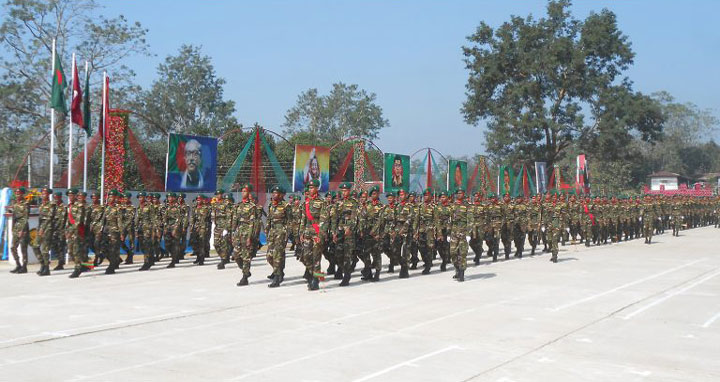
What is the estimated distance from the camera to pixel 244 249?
41.0ft

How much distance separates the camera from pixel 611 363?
691cm

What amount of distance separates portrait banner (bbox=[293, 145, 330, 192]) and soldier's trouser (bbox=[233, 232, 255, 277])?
1061cm

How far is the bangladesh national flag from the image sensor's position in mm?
19598

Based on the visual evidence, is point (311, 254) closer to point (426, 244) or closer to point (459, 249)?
point (459, 249)

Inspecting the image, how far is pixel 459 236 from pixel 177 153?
9.76 m

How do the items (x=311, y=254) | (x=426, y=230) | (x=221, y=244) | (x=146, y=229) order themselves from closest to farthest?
(x=311, y=254)
(x=426, y=230)
(x=146, y=229)
(x=221, y=244)

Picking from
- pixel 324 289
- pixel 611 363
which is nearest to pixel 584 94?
pixel 324 289

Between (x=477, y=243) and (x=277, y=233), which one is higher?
(x=277, y=233)

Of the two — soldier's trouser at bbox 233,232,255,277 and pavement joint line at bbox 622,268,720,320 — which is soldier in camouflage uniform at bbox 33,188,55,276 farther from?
pavement joint line at bbox 622,268,720,320

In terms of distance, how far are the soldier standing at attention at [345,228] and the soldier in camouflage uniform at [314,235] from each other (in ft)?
0.86

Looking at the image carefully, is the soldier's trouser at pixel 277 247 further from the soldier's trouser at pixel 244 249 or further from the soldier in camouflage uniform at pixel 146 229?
the soldier in camouflage uniform at pixel 146 229

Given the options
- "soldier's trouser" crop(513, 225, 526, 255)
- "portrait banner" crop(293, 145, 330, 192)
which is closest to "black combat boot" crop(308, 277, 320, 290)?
"soldier's trouser" crop(513, 225, 526, 255)

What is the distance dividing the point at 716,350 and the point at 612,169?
6516cm

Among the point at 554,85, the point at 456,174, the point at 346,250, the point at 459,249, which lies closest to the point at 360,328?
the point at 346,250
